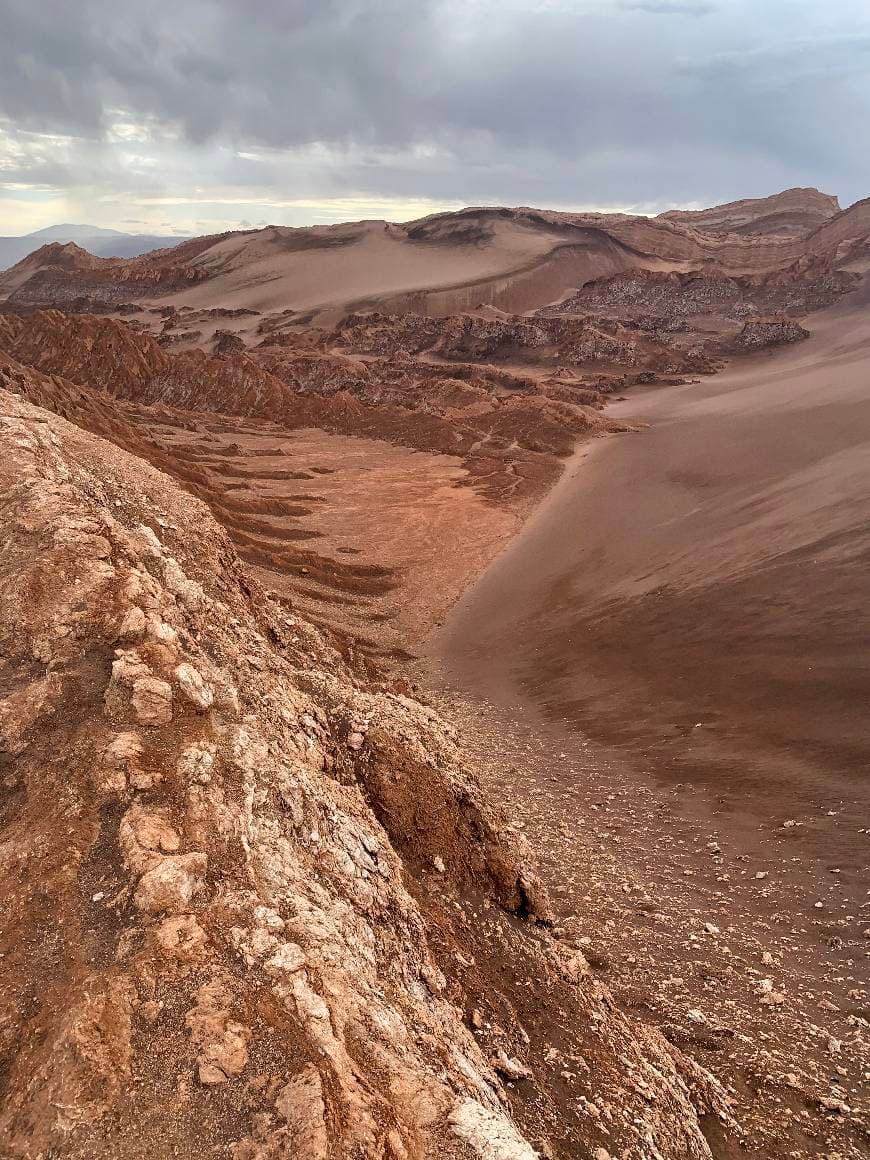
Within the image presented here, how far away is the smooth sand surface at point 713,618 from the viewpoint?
16.3 metres

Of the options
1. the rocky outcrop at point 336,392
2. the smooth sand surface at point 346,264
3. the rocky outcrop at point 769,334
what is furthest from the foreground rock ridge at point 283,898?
the smooth sand surface at point 346,264

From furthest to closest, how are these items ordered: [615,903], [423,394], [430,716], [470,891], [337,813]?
[423,394]
[430,716]
[615,903]
[470,891]
[337,813]

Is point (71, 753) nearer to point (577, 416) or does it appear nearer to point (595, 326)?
point (577, 416)

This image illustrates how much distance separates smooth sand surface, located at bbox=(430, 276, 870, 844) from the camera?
53.5 feet

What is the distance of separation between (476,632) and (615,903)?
15.4 metres

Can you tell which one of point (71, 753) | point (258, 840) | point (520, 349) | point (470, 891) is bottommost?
point (470, 891)

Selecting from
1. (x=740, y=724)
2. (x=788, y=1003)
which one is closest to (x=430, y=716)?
(x=788, y=1003)

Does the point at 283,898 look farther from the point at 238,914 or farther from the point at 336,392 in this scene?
the point at 336,392

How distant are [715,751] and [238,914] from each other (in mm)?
13912

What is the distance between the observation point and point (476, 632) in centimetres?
2722

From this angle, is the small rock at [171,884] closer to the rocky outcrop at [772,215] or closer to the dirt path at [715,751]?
the dirt path at [715,751]

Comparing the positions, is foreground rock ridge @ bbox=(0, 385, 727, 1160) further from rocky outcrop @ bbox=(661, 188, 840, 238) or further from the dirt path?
rocky outcrop @ bbox=(661, 188, 840, 238)

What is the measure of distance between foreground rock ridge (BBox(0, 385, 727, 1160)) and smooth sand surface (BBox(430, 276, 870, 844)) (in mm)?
7857

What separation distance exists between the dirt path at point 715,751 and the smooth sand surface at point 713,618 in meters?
0.08
